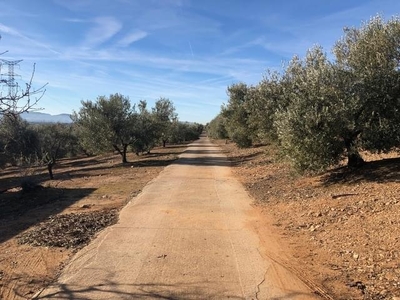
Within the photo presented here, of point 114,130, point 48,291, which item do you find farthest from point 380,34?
point 114,130

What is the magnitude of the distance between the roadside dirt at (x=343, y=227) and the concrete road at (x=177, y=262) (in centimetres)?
60

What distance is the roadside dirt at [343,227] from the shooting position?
5828 mm

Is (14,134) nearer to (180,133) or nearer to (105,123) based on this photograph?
(105,123)

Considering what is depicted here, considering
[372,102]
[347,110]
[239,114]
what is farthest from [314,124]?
[239,114]

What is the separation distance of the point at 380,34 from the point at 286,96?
150 inches

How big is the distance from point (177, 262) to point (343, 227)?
3905mm

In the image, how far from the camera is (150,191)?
14461mm

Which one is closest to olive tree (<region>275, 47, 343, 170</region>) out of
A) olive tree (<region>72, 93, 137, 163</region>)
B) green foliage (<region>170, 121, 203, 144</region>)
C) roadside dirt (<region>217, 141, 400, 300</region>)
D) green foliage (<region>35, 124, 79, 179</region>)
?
roadside dirt (<region>217, 141, 400, 300</region>)

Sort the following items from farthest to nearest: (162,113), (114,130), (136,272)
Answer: (162,113)
(114,130)
(136,272)

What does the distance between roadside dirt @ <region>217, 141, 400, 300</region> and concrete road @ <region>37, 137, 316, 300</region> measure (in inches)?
23.7

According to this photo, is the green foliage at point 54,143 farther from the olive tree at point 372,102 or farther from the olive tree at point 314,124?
the olive tree at point 372,102

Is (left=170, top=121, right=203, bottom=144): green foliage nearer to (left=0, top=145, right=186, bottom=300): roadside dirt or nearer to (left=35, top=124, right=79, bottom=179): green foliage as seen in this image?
(left=35, top=124, right=79, bottom=179): green foliage

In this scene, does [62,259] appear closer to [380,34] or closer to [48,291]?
[48,291]

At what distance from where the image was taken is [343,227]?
26.9ft
